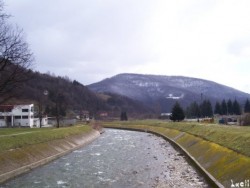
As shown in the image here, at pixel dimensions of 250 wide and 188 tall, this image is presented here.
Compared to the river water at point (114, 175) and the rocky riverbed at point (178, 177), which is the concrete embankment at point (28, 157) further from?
the rocky riverbed at point (178, 177)

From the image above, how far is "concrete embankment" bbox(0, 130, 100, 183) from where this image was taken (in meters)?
32.3

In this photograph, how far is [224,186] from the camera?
21422 mm

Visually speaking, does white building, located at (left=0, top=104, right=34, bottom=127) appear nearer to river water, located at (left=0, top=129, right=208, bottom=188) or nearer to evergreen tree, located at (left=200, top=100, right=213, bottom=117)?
evergreen tree, located at (left=200, top=100, right=213, bottom=117)

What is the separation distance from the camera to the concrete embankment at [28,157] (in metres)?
32.3

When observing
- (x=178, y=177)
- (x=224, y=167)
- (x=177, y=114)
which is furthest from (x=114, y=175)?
(x=177, y=114)

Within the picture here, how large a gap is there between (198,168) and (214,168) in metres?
4.53

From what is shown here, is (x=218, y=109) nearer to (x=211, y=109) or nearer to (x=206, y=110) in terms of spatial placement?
(x=211, y=109)

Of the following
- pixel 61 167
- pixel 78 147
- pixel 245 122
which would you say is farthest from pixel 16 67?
pixel 245 122

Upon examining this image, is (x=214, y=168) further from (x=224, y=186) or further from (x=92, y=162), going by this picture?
(x=92, y=162)

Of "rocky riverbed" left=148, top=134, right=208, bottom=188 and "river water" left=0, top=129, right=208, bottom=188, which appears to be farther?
"river water" left=0, top=129, right=208, bottom=188

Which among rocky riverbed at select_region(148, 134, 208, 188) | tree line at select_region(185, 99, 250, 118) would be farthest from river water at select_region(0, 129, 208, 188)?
tree line at select_region(185, 99, 250, 118)

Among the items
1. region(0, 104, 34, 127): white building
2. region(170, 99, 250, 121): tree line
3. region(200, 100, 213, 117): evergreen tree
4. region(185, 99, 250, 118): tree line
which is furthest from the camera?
region(200, 100, 213, 117): evergreen tree

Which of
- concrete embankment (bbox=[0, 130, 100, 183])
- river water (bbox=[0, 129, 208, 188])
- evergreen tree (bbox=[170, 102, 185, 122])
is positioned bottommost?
river water (bbox=[0, 129, 208, 188])

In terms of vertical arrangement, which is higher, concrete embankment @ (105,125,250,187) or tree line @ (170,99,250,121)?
tree line @ (170,99,250,121)
